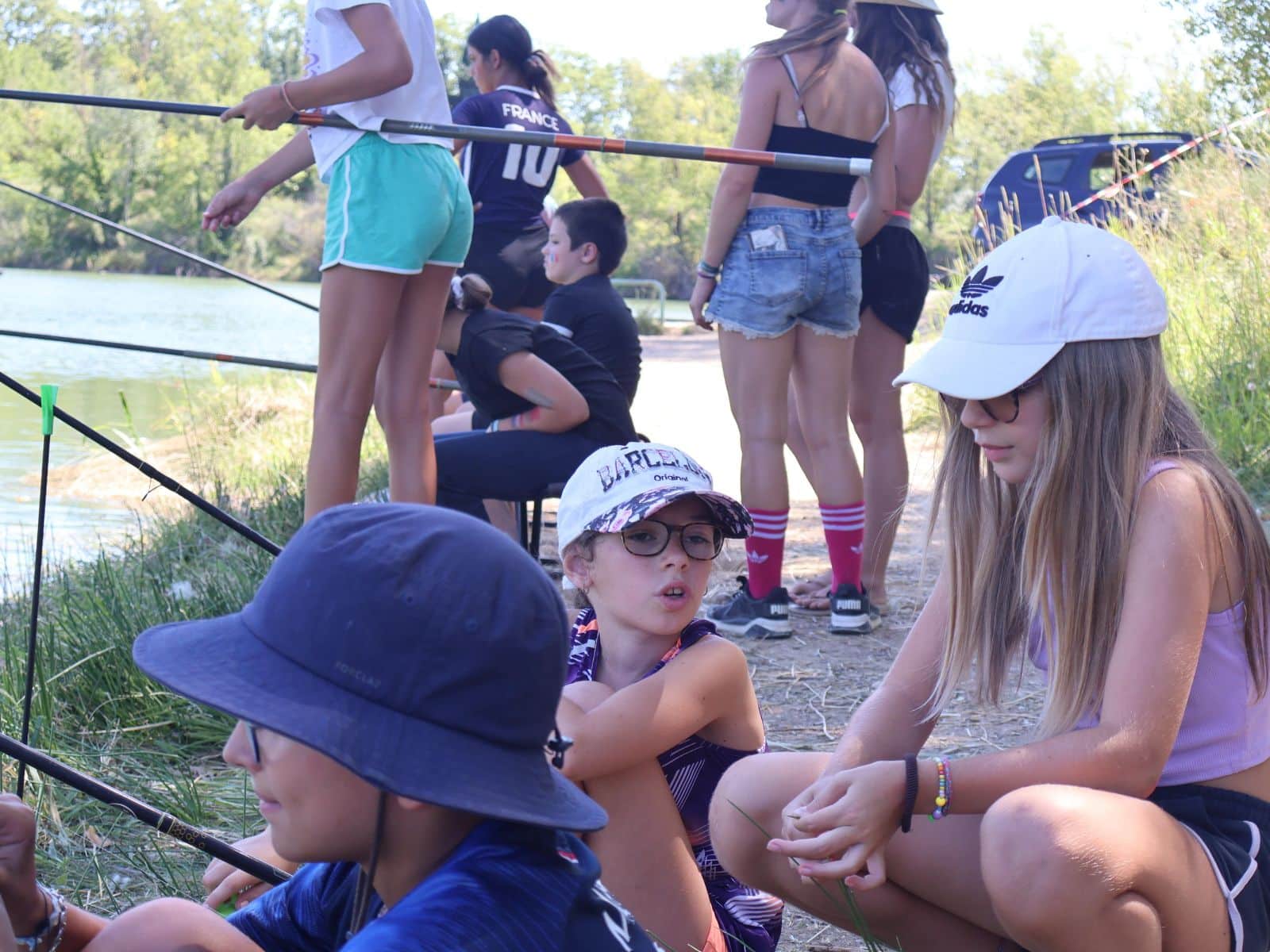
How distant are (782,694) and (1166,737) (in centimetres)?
173

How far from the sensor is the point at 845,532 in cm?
365

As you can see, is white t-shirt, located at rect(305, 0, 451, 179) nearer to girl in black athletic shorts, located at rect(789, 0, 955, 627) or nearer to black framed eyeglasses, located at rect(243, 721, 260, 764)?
girl in black athletic shorts, located at rect(789, 0, 955, 627)

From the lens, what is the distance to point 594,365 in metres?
3.99

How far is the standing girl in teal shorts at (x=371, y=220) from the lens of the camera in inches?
125

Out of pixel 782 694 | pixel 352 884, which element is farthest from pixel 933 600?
pixel 782 694

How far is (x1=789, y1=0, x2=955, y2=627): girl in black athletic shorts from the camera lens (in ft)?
12.8

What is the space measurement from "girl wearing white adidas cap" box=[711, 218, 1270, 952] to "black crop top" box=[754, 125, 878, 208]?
1.83 meters

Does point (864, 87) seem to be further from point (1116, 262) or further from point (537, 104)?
point (1116, 262)

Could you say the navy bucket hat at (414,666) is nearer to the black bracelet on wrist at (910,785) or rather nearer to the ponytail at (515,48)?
the black bracelet on wrist at (910,785)

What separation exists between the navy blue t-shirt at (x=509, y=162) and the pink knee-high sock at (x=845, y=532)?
5.29ft

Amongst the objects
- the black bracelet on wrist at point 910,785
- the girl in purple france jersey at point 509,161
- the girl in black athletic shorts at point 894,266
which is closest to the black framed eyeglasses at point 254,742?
the black bracelet on wrist at point 910,785

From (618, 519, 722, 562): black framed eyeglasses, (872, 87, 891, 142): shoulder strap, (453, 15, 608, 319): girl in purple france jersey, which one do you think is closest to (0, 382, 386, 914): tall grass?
(618, 519, 722, 562): black framed eyeglasses

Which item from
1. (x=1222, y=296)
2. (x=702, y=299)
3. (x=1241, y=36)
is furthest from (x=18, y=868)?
(x=1241, y=36)

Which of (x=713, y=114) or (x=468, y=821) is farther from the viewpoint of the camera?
(x=713, y=114)
